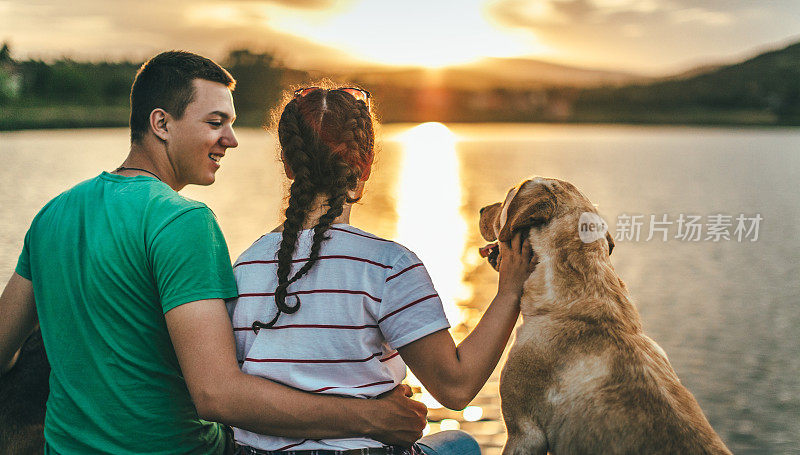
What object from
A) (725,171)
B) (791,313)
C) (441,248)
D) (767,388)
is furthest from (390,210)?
(725,171)

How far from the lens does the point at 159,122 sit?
8.47 feet

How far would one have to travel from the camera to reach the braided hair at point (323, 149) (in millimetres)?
2311

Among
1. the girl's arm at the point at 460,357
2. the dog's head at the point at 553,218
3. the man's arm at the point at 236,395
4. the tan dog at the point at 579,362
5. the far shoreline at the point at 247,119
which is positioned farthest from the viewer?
the far shoreline at the point at 247,119

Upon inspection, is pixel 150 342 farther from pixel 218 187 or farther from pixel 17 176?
pixel 17 176

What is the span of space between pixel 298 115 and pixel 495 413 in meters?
6.12

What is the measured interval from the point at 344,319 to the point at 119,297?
2.56 ft

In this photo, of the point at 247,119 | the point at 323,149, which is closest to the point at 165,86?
the point at 323,149

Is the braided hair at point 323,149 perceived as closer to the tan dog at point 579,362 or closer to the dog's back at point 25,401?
the tan dog at point 579,362

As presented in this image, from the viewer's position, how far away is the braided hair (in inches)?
91.0

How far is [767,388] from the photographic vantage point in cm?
934

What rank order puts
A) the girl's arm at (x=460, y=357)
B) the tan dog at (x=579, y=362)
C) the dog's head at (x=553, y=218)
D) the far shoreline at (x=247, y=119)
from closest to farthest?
the girl's arm at (x=460, y=357) → the tan dog at (x=579, y=362) → the dog's head at (x=553, y=218) → the far shoreline at (x=247, y=119)

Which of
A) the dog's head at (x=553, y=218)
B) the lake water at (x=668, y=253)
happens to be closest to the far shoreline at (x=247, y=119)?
the lake water at (x=668, y=253)

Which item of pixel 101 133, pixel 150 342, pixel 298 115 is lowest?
pixel 101 133

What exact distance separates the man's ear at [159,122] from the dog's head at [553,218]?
59.1 inches
